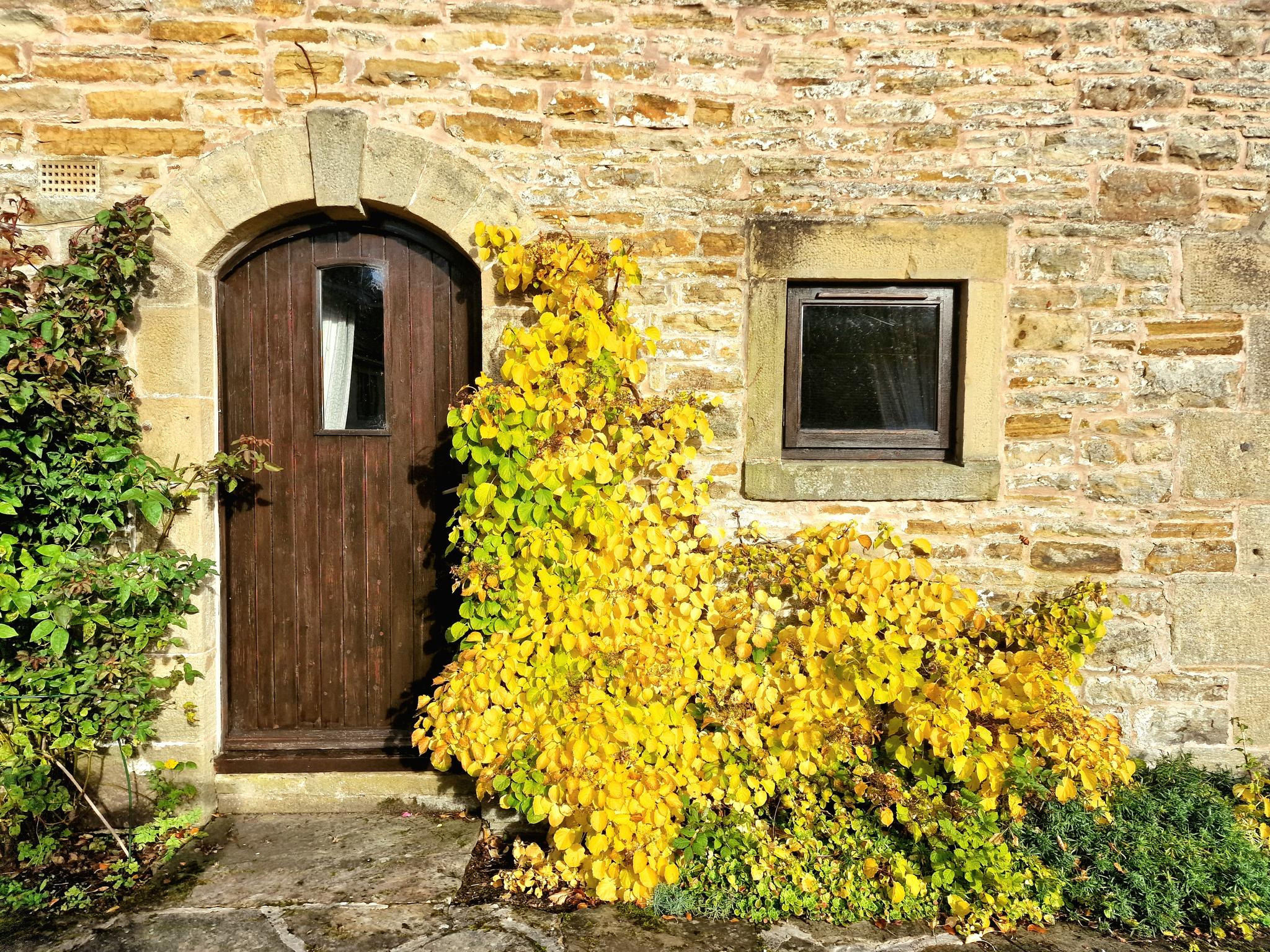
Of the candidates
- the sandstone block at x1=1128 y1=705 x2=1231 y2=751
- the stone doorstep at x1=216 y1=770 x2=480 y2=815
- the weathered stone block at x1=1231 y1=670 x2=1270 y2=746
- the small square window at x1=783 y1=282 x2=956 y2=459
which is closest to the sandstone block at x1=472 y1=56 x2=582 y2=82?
the small square window at x1=783 y1=282 x2=956 y2=459

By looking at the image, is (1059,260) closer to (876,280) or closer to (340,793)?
(876,280)

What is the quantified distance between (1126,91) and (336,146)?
3.43 meters

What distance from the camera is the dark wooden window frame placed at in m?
3.31

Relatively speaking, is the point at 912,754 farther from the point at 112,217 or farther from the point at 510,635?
the point at 112,217

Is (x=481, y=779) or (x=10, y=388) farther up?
(x=10, y=388)

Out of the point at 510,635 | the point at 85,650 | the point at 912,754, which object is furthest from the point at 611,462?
the point at 85,650

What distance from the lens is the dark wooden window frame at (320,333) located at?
3311mm

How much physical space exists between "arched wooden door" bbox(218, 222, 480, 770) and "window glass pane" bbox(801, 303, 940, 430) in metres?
1.58

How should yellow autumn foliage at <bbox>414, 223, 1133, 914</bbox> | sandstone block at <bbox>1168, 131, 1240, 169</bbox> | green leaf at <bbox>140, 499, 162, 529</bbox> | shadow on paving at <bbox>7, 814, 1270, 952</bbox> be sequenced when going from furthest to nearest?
sandstone block at <bbox>1168, 131, 1240, 169</bbox> → green leaf at <bbox>140, 499, 162, 529</bbox> → yellow autumn foliage at <bbox>414, 223, 1133, 914</bbox> → shadow on paving at <bbox>7, 814, 1270, 952</bbox>

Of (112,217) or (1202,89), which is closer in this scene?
(112,217)

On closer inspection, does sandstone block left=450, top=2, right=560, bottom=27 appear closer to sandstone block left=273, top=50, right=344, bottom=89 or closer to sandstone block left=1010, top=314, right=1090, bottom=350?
sandstone block left=273, top=50, right=344, bottom=89

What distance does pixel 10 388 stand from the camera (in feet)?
9.05

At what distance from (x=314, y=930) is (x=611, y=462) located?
1.94m

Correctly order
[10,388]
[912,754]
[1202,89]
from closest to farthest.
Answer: [10,388] → [912,754] → [1202,89]
